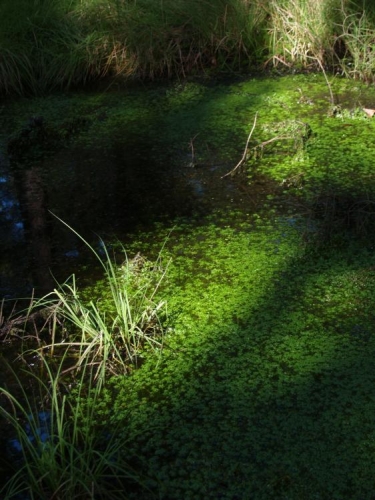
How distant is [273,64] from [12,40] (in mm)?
1790

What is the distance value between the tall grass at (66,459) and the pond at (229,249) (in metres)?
0.07

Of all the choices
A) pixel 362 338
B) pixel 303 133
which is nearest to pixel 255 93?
pixel 303 133

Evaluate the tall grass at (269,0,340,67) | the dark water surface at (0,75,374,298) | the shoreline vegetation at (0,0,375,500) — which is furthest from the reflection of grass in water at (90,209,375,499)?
the tall grass at (269,0,340,67)

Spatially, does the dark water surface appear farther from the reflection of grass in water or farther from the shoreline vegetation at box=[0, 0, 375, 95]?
the reflection of grass in water

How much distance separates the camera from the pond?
74.9 inches

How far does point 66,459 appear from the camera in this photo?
1871mm

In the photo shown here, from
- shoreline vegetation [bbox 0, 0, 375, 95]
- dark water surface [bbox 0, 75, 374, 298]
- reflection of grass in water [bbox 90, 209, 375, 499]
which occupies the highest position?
shoreline vegetation [bbox 0, 0, 375, 95]

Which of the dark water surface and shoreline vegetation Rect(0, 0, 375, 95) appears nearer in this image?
the dark water surface

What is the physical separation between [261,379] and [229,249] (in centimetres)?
83

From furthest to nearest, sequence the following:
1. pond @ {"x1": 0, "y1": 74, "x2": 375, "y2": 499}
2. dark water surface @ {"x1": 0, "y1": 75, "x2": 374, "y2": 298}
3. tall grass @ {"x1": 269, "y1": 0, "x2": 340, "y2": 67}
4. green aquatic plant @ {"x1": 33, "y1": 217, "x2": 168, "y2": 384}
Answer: tall grass @ {"x1": 269, "y1": 0, "x2": 340, "y2": 67} → dark water surface @ {"x1": 0, "y1": 75, "x2": 374, "y2": 298} → green aquatic plant @ {"x1": 33, "y1": 217, "x2": 168, "y2": 384} → pond @ {"x1": 0, "y1": 74, "x2": 375, "y2": 499}

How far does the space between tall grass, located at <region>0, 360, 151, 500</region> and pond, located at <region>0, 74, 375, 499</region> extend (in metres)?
0.07

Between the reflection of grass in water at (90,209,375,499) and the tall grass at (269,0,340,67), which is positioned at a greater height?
the tall grass at (269,0,340,67)

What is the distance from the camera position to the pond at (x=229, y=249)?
1902 millimetres

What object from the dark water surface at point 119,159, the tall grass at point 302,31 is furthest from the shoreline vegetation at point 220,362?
the tall grass at point 302,31
